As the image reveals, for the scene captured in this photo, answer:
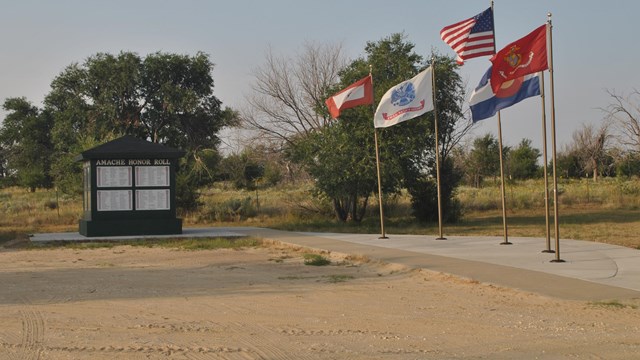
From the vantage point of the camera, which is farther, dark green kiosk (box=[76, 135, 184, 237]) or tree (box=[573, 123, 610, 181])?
tree (box=[573, 123, 610, 181])

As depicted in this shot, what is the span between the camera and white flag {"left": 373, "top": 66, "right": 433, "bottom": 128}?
20.4 meters

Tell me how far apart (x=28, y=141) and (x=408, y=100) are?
1758 inches

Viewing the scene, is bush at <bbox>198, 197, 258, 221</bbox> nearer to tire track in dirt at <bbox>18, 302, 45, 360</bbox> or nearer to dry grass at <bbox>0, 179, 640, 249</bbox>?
dry grass at <bbox>0, 179, 640, 249</bbox>

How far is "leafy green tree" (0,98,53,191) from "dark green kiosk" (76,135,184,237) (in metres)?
31.4

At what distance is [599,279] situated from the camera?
41.6 ft

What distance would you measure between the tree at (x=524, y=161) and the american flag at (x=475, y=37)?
5482 centimetres

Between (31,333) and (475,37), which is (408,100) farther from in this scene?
(31,333)

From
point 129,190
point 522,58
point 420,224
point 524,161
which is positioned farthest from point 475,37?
point 524,161

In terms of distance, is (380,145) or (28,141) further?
(28,141)

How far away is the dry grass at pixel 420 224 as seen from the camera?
25.8m

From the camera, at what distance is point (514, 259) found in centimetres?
1577

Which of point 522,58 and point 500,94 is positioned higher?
point 522,58

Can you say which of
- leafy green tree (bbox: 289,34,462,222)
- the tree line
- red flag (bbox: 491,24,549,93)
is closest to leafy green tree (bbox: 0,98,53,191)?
the tree line

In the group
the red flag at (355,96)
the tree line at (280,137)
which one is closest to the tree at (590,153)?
the tree line at (280,137)
